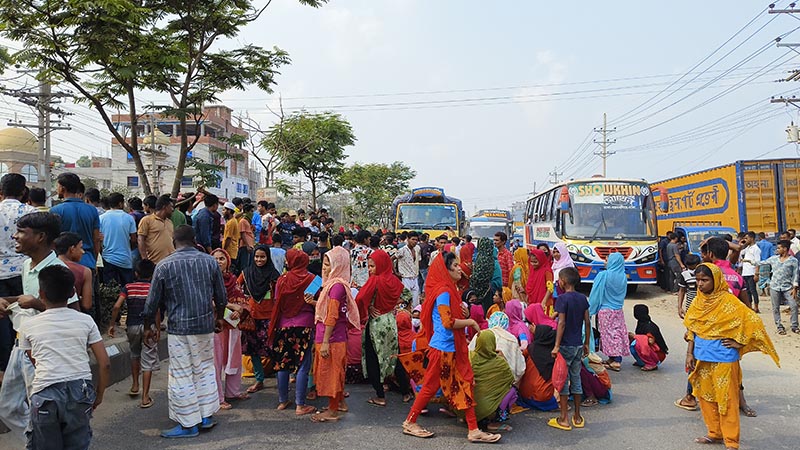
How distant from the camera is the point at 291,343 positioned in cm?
588

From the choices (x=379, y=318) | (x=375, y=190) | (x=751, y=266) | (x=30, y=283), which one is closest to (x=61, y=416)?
(x=30, y=283)

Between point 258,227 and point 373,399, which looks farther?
point 258,227

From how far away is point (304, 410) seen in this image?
19.3 feet

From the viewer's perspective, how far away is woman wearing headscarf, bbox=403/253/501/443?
516 centimetres

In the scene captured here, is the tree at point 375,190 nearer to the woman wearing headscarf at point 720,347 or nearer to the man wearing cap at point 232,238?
the man wearing cap at point 232,238

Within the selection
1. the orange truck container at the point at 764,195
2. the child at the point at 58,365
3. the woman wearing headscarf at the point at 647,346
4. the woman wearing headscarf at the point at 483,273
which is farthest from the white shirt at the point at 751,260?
the child at the point at 58,365

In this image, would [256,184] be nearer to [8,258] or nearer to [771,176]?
[771,176]

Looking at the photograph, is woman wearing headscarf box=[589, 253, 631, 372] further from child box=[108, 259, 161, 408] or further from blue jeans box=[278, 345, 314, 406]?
child box=[108, 259, 161, 408]

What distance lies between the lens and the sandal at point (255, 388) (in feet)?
21.7

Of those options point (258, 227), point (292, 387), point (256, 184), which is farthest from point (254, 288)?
point (256, 184)

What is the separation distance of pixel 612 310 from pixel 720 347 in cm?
253

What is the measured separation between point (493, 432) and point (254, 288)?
112 inches

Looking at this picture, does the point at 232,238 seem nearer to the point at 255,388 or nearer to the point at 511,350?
the point at 255,388

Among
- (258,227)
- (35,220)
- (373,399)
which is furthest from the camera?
(258,227)
